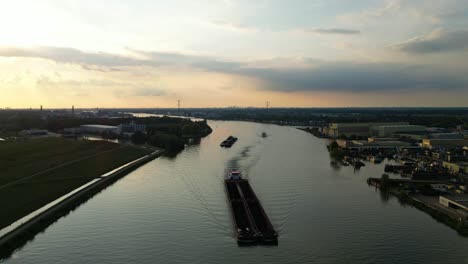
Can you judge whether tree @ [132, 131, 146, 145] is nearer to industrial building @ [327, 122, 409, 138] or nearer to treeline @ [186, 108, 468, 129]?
industrial building @ [327, 122, 409, 138]

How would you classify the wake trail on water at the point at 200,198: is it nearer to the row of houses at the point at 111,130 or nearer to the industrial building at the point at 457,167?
the industrial building at the point at 457,167

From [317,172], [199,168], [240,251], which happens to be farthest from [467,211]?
[199,168]

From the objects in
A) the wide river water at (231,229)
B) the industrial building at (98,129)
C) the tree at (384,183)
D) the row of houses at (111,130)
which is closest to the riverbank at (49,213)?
the wide river water at (231,229)

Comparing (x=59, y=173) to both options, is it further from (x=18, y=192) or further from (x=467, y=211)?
(x=467, y=211)

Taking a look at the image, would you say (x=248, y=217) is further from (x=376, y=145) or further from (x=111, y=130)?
(x=111, y=130)

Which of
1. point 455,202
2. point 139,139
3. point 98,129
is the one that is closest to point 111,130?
point 98,129

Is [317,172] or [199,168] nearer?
Answer: [317,172]

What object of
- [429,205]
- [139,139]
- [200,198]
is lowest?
[200,198]
